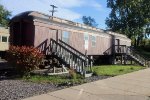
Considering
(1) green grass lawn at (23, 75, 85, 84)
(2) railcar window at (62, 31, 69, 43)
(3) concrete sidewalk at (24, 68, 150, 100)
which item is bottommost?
(3) concrete sidewalk at (24, 68, 150, 100)

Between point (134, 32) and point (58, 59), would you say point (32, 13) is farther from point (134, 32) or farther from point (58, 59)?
point (134, 32)

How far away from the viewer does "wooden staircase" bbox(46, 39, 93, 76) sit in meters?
16.7

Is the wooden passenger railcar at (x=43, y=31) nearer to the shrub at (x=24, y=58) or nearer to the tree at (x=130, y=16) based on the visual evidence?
the shrub at (x=24, y=58)

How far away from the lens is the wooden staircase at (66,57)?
16.7 metres

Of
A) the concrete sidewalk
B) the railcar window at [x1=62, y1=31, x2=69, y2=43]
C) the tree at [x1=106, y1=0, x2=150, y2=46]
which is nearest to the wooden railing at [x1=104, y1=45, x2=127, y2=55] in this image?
the railcar window at [x1=62, y1=31, x2=69, y2=43]

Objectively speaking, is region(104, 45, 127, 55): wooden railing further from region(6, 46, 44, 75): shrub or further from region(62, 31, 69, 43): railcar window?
region(6, 46, 44, 75): shrub

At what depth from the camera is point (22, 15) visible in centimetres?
1819

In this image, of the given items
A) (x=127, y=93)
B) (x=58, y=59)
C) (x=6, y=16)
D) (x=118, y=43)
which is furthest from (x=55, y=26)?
(x=6, y=16)

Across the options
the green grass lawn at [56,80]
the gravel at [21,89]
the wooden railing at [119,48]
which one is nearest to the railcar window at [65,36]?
the green grass lawn at [56,80]

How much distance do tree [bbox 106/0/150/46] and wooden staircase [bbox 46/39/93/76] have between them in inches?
1556

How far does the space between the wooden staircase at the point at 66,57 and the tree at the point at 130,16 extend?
39524 millimetres

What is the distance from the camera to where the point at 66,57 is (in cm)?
1798

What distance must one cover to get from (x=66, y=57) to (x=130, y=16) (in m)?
41.2

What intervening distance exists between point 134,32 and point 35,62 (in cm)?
4485
